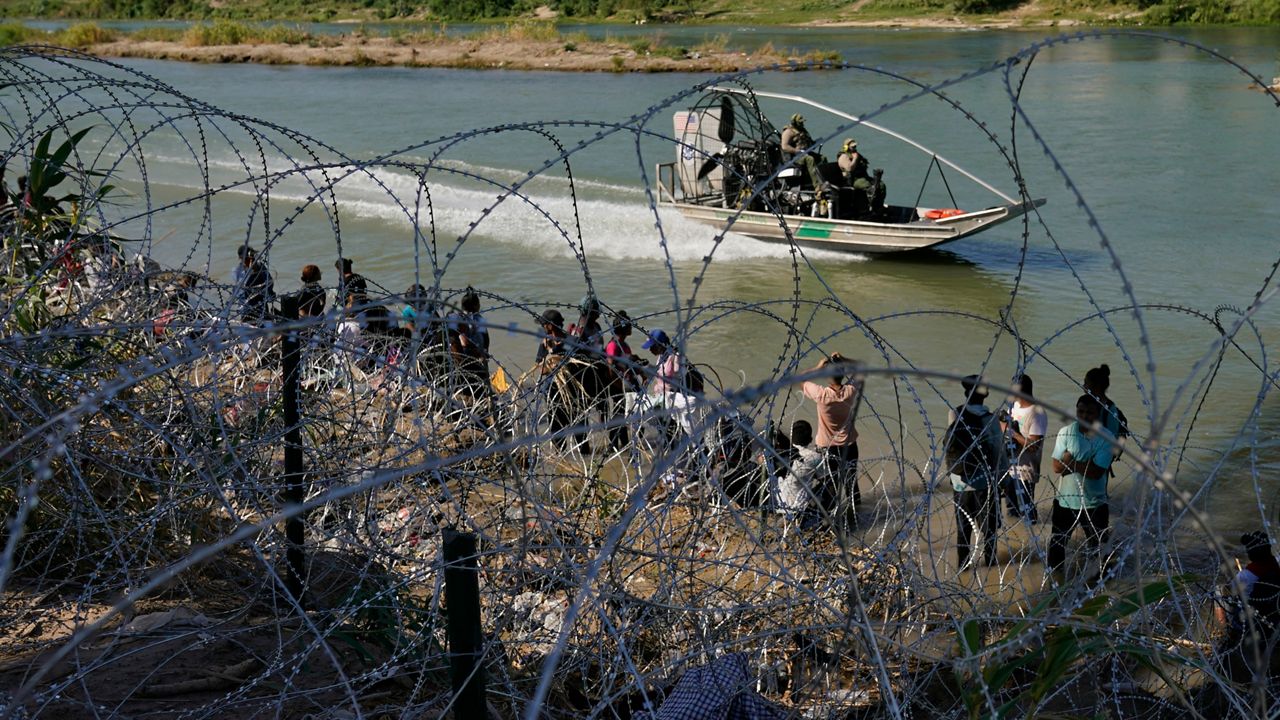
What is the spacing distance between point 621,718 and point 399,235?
52.0ft

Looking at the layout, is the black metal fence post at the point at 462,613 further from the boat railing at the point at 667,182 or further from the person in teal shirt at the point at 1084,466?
the boat railing at the point at 667,182

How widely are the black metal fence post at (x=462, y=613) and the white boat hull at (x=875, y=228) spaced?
13.2 meters

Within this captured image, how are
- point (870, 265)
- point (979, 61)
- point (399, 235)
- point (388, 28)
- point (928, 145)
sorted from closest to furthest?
point (870, 265)
point (399, 235)
point (928, 145)
point (979, 61)
point (388, 28)

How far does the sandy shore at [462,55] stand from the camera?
39844mm

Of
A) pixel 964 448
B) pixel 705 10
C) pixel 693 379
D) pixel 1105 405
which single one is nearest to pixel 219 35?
pixel 705 10

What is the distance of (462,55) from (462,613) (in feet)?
145

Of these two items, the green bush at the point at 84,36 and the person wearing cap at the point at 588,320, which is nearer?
the person wearing cap at the point at 588,320

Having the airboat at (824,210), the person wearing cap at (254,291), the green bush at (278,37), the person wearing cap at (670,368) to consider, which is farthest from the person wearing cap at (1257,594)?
the green bush at (278,37)

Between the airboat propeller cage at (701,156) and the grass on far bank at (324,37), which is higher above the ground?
the grass on far bank at (324,37)

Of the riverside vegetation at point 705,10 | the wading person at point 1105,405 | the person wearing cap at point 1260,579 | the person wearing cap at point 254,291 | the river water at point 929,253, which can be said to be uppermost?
the riverside vegetation at point 705,10

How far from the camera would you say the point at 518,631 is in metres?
4.33

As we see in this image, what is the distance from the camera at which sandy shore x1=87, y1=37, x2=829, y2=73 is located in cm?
3984

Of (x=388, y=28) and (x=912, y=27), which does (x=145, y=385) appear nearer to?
(x=912, y=27)

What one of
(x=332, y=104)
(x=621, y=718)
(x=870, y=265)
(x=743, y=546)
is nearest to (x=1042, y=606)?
(x=621, y=718)
